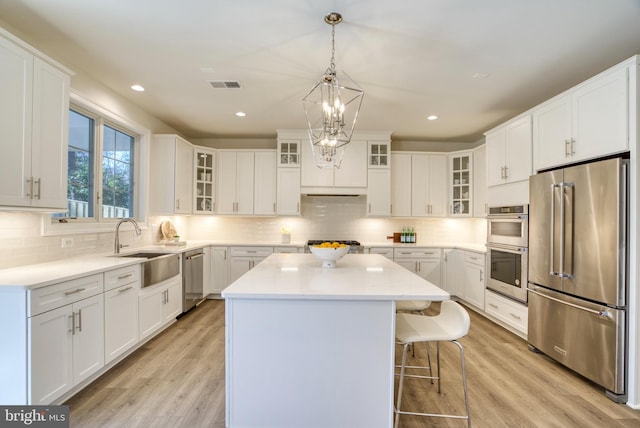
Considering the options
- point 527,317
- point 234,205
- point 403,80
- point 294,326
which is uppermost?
point 403,80

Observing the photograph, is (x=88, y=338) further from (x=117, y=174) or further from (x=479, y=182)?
(x=479, y=182)

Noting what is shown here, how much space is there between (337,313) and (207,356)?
5.67 feet

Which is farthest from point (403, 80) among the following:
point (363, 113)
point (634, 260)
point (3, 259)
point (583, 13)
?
point (3, 259)

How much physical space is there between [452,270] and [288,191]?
2779 mm

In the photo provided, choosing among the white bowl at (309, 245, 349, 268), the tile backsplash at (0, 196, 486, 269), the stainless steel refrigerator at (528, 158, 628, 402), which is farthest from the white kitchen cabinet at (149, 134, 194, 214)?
the stainless steel refrigerator at (528, 158, 628, 402)

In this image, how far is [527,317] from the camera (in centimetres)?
302

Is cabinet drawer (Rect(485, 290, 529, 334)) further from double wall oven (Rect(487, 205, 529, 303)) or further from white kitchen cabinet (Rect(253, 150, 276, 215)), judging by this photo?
white kitchen cabinet (Rect(253, 150, 276, 215))

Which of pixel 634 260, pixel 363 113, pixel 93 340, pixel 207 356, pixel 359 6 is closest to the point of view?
pixel 359 6

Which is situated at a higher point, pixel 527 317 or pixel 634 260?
pixel 634 260

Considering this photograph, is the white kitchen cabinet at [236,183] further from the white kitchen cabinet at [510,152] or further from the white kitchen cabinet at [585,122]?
the white kitchen cabinet at [585,122]

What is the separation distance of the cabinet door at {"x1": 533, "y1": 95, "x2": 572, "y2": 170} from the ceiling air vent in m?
2.96

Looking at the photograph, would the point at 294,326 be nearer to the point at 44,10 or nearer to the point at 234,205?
the point at 44,10

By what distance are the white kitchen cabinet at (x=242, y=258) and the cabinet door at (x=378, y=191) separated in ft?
5.67

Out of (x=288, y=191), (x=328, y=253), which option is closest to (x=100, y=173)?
(x=288, y=191)
